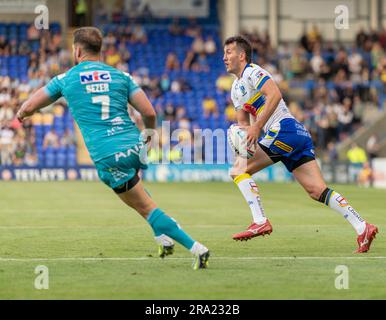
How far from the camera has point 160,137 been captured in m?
38.2

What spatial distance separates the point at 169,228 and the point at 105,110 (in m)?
1.28

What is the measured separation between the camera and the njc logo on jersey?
30.9ft

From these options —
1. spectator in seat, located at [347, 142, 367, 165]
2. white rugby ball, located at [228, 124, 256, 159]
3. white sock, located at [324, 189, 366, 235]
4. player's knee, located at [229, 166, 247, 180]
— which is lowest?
spectator in seat, located at [347, 142, 367, 165]

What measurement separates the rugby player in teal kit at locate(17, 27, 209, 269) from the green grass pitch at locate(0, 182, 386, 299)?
875mm

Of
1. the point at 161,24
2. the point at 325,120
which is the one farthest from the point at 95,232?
the point at 161,24

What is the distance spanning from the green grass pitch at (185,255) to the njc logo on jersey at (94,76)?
1829 millimetres

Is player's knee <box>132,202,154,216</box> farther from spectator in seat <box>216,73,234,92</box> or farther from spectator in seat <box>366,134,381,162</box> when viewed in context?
spectator in seat <box>216,73,234,92</box>

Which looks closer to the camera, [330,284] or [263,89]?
[330,284]

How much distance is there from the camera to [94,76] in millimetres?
9414

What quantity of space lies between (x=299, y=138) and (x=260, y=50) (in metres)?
31.7

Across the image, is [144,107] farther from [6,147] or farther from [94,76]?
[6,147]

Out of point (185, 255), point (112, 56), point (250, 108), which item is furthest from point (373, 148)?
point (185, 255)

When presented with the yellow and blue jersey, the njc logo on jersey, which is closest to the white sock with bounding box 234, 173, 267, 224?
the yellow and blue jersey
